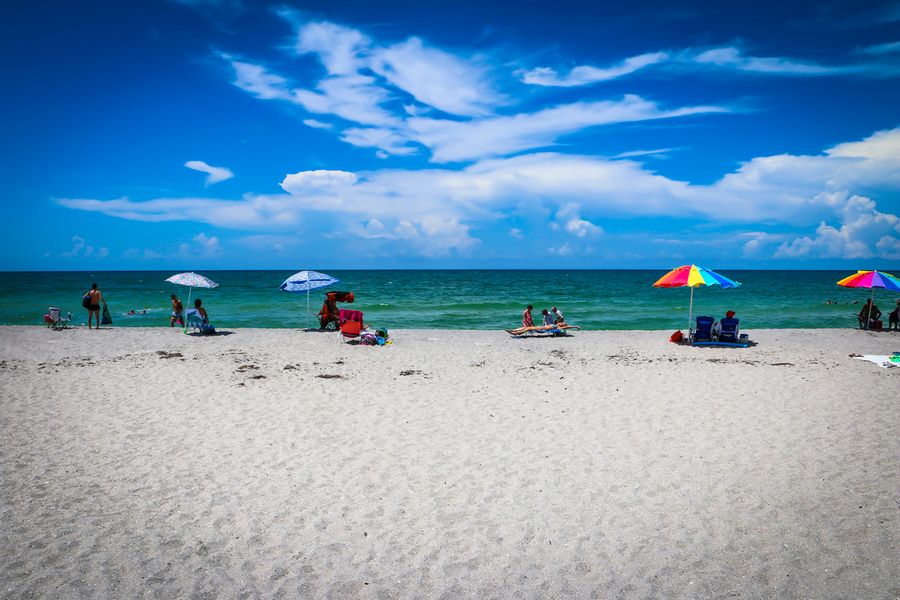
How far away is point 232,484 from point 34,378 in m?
7.63

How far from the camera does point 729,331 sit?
1537cm

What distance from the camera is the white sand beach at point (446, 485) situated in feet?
13.8

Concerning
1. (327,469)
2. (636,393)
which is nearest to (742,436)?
(636,393)

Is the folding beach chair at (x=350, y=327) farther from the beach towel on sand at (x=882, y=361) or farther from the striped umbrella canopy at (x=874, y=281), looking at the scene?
the striped umbrella canopy at (x=874, y=281)

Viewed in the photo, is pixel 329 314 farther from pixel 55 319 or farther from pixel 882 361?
pixel 882 361

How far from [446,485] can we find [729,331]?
12.9 meters

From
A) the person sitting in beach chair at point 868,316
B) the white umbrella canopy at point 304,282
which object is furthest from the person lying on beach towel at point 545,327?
the person sitting in beach chair at point 868,316

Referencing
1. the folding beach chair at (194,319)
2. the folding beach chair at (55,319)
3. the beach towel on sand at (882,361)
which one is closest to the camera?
the beach towel on sand at (882,361)

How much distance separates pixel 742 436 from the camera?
735cm

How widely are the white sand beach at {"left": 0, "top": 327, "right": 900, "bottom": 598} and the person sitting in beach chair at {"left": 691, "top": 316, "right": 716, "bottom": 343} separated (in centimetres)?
412

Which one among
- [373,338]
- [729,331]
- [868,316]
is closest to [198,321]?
[373,338]

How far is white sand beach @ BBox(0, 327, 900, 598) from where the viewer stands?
421cm

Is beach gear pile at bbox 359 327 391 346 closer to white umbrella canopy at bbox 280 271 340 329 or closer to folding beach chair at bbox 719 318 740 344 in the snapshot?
white umbrella canopy at bbox 280 271 340 329

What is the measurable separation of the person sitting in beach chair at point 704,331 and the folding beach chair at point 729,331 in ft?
1.02
